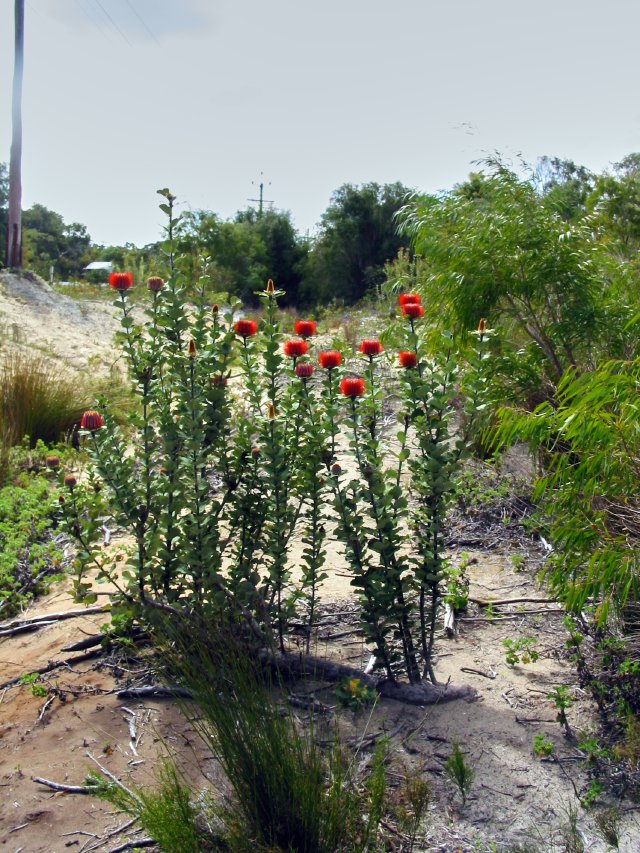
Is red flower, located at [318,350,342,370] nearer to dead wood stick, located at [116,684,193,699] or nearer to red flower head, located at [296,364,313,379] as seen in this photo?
red flower head, located at [296,364,313,379]

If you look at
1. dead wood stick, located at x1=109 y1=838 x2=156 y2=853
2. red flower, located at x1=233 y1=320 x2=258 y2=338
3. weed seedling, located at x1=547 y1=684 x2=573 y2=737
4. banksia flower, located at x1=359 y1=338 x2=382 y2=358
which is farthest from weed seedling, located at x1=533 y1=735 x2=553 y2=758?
red flower, located at x1=233 y1=320 x2=258 y2=338

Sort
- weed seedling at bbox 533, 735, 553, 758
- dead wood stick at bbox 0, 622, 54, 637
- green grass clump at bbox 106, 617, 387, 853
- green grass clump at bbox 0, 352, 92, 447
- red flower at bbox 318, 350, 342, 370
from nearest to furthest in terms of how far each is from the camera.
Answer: green grass clump at bbox 106, 617, 387, 853
weed seedling at bbox 533, 735, 553, 758
red flower at bbox 318, 350, 342, 370
dead wood stick at bbox 0, 622, 54, 637
green grass clump at bbox 0, 352, 92, 447

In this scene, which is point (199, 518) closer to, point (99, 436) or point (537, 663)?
point (99, 436)

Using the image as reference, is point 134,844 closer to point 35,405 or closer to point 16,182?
point 35,405

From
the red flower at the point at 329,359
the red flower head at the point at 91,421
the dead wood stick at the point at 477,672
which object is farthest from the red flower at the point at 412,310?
the dead wood stick at the point at 477,672

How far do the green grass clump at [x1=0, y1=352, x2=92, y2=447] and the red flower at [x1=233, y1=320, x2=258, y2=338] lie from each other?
14.2 ft

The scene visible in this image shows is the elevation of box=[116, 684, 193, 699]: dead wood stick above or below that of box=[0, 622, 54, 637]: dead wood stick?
above

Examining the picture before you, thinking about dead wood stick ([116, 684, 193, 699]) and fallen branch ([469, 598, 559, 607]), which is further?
fallen branch ([469, 598, 559, 607])

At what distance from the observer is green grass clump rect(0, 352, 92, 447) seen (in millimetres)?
7117

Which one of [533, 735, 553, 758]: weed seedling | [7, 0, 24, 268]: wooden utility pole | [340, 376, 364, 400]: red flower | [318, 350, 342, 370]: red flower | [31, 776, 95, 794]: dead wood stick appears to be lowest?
[31, 776, 95, 794]: dead wood stick

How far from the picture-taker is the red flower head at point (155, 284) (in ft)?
10.3

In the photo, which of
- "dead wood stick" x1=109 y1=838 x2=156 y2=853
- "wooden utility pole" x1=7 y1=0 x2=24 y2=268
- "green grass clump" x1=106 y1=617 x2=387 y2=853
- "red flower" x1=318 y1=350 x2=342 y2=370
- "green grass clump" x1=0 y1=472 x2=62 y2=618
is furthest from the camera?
"wooden utility pole" x1=7 y1=0 x2=24 y2=268

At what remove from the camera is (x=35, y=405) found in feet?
23.8

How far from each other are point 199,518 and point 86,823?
115cm
